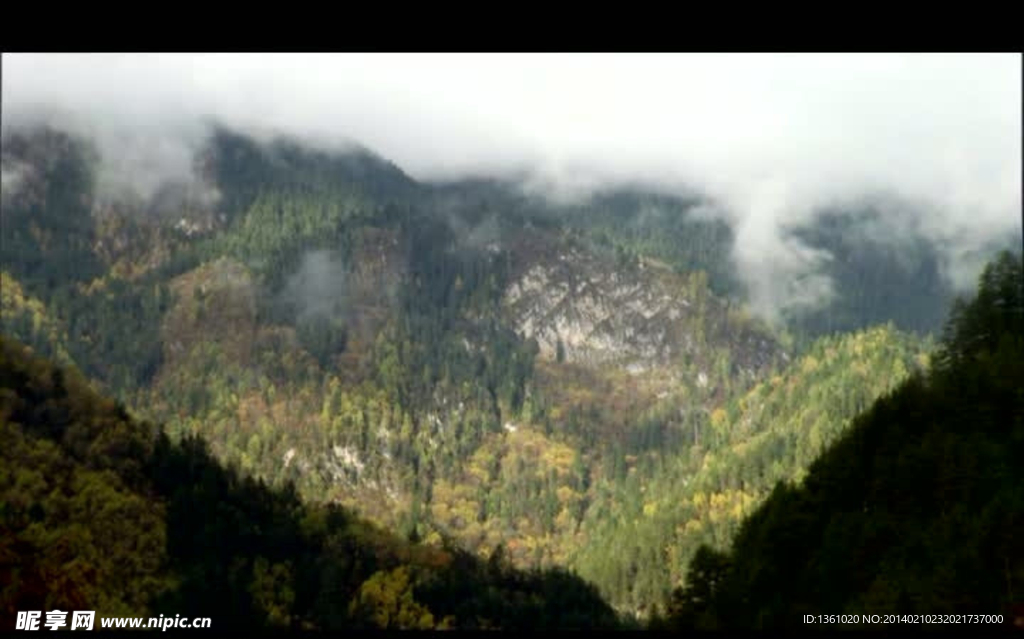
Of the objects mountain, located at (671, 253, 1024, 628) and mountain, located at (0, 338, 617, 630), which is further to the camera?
mountain, located at (0, 338, 617, 630)

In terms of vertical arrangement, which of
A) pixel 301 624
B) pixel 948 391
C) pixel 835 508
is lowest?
pixel 301 624

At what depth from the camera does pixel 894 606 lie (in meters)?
45.3

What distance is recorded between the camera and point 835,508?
66.8 meters

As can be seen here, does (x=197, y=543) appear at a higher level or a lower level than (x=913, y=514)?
lower

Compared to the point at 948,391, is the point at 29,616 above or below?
below

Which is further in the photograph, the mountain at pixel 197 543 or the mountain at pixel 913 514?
the mountain at pixel 197 543

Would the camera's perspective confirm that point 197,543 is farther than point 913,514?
Yes

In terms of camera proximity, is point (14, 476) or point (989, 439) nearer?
point (989, 439)
